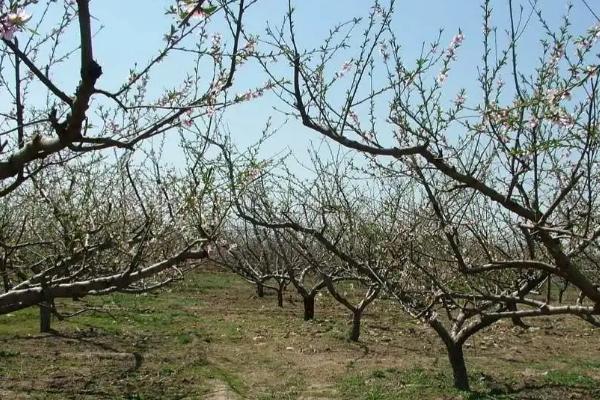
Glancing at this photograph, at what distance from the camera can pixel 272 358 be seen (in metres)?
10.3

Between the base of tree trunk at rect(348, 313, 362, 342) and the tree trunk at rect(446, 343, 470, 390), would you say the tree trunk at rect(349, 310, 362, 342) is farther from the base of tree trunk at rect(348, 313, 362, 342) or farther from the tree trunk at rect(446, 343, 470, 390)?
the tree trunk at rect(446, 343, 470, 390)

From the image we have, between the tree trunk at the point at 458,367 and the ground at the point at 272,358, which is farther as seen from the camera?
the ground at the point at 272,358

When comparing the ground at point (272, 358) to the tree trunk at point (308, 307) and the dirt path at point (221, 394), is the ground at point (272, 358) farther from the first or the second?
the tree trunk at point (308, 307)

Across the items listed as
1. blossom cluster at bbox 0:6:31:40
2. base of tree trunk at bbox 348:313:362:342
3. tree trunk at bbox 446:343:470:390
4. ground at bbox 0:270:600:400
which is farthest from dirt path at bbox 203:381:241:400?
blossom cluster at bbox 0:6:31:40

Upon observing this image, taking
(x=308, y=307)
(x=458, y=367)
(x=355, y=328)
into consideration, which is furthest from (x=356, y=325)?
(x=458, y=367)

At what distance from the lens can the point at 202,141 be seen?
6.86 metres

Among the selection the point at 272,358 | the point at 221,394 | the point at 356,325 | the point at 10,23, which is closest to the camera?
the point at 10,23

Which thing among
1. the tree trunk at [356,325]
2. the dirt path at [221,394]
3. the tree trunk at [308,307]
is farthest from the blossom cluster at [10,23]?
the tree trunk at [308,307]

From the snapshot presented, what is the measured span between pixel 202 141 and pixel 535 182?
3.89 m

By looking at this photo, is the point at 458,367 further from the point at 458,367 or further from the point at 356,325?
the point at 356,325

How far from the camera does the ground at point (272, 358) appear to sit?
8.02m

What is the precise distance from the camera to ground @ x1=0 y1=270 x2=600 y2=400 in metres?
8.02

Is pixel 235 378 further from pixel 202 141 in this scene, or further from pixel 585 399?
pixel 585 399

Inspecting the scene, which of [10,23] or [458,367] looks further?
[458,367]
